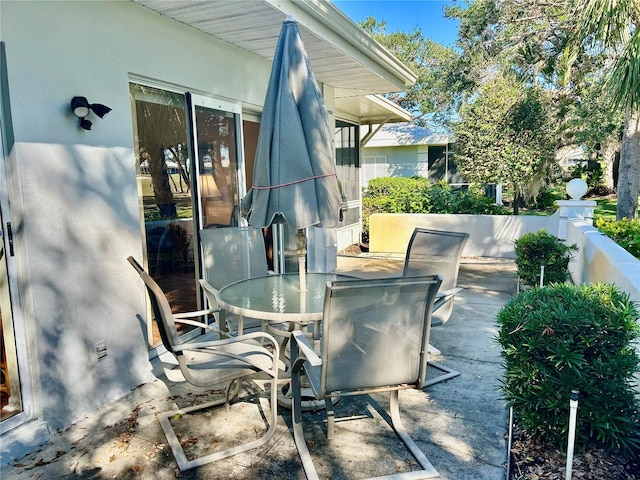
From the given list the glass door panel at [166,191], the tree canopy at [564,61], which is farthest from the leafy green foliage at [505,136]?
the glass door panel at [166,191]

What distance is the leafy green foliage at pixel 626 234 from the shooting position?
501cm

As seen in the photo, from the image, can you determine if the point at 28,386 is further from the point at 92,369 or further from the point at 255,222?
the point at 255,222

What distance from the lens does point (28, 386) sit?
2.74 meters

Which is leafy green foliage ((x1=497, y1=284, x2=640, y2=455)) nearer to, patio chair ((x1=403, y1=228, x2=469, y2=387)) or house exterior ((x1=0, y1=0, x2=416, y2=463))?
patio chair ((x1=403, y1=228, x2=469, y2=387))

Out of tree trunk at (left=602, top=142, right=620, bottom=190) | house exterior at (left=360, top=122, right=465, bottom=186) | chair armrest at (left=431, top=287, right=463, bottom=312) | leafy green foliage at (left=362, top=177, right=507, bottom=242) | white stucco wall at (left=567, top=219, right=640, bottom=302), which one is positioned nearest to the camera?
white stucco wall at (left=567, top=219, right=640, bottom=302)

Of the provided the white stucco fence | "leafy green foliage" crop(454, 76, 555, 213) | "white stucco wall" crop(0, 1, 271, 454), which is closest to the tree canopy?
"leafy green foliage" crop(454, 76, 555, 213)

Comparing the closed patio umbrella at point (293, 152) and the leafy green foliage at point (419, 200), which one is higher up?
the closed patio umbrella at point (293, 152)

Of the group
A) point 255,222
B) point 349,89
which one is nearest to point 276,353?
point 255,222

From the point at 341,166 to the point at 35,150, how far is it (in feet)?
24.5

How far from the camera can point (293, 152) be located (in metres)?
2.86

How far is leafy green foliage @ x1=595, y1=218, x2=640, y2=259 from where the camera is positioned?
5.01 m

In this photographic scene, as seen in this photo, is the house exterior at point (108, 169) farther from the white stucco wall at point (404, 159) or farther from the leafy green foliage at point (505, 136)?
the white stucco wall at point (404, 159)

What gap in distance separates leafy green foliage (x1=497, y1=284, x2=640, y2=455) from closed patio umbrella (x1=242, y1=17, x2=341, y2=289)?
4.59 ft

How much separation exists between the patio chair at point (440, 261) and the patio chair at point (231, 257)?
1.46m
